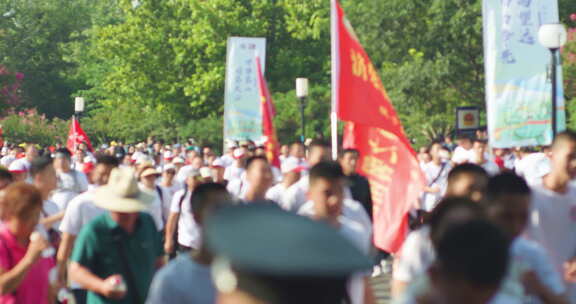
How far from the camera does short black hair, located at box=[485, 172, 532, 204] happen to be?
16.2 ft

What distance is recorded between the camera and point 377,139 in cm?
963

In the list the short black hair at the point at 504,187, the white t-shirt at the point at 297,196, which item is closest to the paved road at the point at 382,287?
the white t-shirt at the point at 297,196

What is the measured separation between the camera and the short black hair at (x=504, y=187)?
493 cm

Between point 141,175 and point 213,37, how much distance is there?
98.6 feet

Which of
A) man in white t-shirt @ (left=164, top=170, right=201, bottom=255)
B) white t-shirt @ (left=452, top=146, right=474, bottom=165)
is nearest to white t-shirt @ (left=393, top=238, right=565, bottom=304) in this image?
man in white t-shirt @ (left=164, top=170, right=201, bottom=255)

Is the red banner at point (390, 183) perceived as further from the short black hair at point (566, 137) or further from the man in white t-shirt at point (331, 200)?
the man in white t-shirt at point (331, 200)

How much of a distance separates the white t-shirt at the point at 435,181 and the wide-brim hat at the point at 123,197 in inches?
332

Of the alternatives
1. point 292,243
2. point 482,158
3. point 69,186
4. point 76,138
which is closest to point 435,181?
point 482,158

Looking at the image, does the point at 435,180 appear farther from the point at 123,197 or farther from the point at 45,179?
the point at 123,197

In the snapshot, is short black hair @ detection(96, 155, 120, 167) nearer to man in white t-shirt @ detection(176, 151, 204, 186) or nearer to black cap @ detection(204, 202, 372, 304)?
man in white t-shirt @ detection(176, 151, 204, 186)

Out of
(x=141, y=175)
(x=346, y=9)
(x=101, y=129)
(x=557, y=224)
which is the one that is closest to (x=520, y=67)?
(x=141, y=175)

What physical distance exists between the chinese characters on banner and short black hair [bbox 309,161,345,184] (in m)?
7.77

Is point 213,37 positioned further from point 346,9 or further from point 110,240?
point 110,240

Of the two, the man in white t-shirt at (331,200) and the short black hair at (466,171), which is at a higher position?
the short black hair at (466,171)
